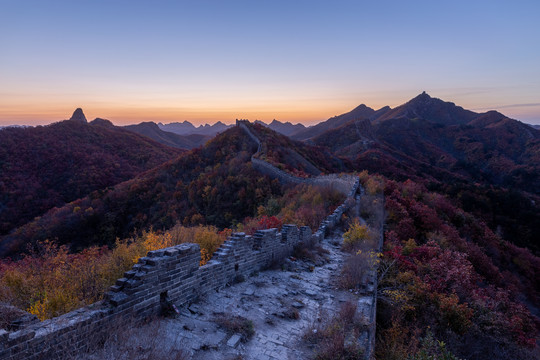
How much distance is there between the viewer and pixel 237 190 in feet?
82.9

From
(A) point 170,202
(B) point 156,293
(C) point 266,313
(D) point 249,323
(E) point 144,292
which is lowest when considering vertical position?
(A) point 170,202

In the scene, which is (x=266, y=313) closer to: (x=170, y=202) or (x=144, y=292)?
(x=144, y=292)

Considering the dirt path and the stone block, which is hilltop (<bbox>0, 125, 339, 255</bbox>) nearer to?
the dirt path

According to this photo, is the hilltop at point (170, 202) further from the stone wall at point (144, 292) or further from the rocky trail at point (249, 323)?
the rocky trail at point (249, 323)

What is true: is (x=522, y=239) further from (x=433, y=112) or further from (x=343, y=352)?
(x=433, y=112)

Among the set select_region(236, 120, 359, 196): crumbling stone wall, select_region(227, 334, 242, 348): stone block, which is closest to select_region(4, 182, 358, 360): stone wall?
select_region(227, 334, 242, 348): stone block

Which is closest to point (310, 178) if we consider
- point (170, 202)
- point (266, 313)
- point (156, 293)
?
point (170, 202)

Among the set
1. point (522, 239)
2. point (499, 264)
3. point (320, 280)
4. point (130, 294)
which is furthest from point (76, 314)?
point (522, 239)

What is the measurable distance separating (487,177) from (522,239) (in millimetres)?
43152

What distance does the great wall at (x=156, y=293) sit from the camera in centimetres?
316

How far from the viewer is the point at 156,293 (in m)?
4.57

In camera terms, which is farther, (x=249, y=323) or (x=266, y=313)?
(x=266, y=313)

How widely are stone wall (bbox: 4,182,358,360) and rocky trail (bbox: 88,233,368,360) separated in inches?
9.6

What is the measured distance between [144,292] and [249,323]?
1.67 metres
